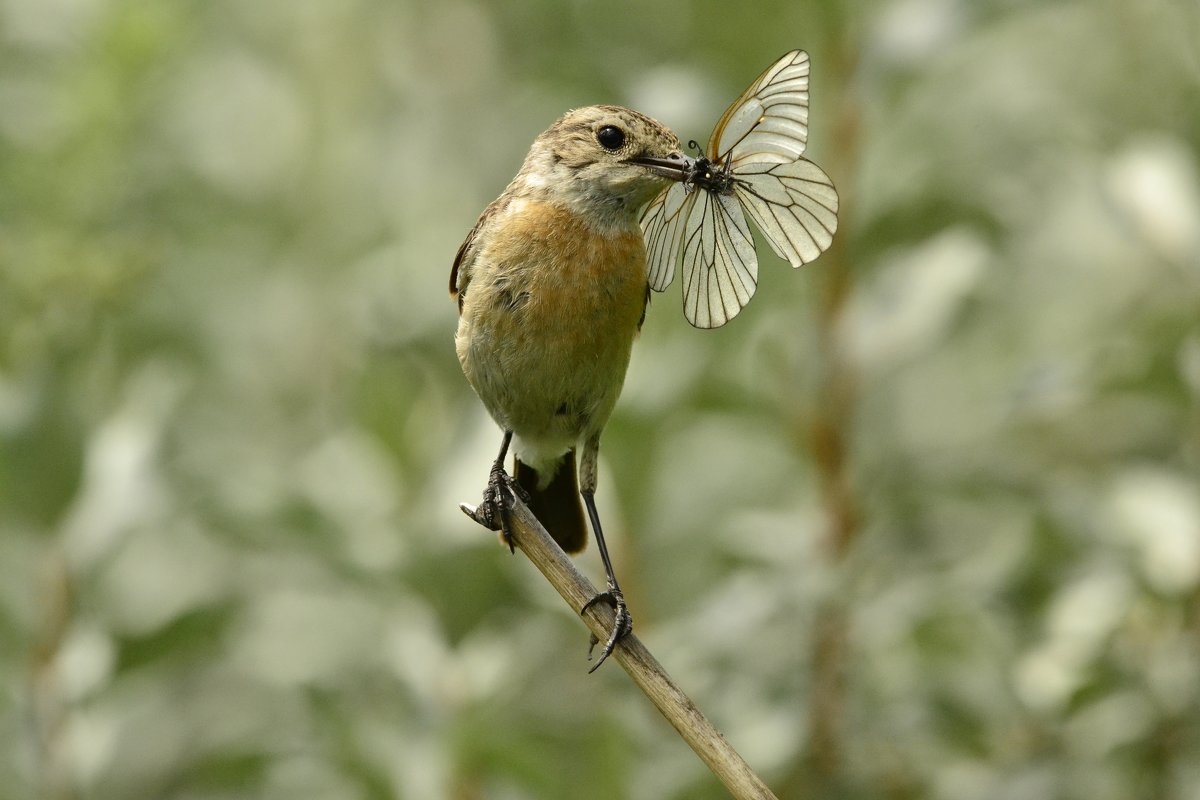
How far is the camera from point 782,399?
390 centimetres

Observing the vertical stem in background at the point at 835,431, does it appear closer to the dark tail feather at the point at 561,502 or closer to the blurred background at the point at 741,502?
the blurred background at the point at 741,502

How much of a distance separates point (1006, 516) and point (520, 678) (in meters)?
1.51

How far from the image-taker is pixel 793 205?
2.24 m

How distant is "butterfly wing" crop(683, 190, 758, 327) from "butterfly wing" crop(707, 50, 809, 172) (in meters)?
0.09

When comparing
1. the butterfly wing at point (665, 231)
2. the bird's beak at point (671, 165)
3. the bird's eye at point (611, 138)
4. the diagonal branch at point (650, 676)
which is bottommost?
the diagonal branch at point (650, 676)

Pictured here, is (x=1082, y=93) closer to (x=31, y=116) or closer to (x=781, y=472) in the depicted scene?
(x=781, y=472)

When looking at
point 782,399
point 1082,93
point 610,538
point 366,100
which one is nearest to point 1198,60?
point 1082,93

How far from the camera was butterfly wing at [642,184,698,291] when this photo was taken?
2.50 metres

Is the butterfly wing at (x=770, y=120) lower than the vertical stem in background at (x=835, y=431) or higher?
lower

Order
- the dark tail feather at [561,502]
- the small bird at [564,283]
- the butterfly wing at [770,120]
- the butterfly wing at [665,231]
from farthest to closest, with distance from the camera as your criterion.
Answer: the dark tail feather at [561,502]
the small bird at [564,283]
the butterfly wing at [665,231]
the butterfly wing at [770,120]

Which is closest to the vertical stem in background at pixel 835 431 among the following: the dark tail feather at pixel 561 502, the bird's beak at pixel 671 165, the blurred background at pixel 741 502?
the blurred background at pixel 741 502

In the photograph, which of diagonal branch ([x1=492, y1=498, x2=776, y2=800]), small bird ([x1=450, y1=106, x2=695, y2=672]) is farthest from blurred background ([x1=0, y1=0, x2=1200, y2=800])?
diagonal branch ([x1=492, y1=498, x2=776, y2=800])

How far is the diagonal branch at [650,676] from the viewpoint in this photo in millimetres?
1958

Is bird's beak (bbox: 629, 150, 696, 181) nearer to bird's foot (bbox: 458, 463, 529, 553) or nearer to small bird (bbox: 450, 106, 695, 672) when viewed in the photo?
small bird (bbox: 450, 106, 695, 672)
